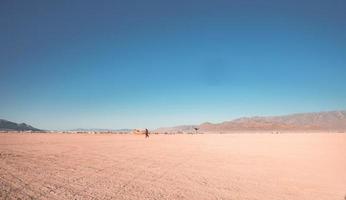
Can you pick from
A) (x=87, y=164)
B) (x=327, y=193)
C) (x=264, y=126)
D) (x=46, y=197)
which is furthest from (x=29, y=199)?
(x=264, y=126)

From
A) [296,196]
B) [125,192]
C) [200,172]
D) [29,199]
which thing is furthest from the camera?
[200,172]

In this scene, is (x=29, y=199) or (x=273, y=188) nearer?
(x=29, y=199)

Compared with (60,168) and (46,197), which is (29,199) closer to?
(46,197)

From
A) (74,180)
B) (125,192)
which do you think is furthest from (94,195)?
(74,180)

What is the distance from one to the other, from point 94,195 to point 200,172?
20.5 ft

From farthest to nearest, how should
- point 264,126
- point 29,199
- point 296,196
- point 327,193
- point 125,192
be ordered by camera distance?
point 264,126 → point 327,193 → point 296,196 → point 125,192 → point 29,199

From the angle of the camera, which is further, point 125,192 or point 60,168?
point 60,168

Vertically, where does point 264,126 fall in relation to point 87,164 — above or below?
above

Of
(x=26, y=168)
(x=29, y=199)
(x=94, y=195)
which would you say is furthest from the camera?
(x=26, y=168)

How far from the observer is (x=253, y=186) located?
12195 millimetres

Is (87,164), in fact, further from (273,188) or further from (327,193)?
(327,193)

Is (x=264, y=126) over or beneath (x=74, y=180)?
over

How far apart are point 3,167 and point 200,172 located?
7549 millimetres

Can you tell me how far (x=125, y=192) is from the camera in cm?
1005
